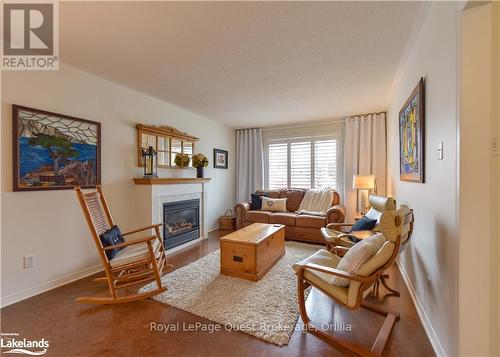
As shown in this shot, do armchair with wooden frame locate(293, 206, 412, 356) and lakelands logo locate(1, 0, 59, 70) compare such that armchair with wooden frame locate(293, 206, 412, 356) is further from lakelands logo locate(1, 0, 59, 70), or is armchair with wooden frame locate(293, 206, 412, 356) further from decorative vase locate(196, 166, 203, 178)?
decorative vase locate(196, 166, 203, 178)

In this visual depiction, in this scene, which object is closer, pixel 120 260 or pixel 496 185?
pixel 496 185

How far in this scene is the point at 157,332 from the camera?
169cm

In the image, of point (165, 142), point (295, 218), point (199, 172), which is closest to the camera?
point (165, 142)

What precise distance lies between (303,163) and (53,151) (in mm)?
4381

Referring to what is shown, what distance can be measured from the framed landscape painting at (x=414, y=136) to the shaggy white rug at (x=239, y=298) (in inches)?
64.5

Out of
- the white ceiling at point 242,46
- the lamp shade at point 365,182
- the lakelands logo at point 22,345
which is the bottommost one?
the lakelands logo at point 22,345

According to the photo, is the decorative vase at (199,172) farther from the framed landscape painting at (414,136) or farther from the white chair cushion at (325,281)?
the framed landscape painting at (414,136)

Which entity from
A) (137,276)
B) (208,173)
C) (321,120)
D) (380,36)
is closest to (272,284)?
(137,276)

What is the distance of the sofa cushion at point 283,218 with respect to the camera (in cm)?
412

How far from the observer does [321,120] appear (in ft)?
16.1

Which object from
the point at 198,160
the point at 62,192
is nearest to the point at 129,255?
the point at 62,192

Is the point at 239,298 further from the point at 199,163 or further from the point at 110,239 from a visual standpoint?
the point at 199,163

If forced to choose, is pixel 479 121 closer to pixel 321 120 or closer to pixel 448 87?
pixel 448 87

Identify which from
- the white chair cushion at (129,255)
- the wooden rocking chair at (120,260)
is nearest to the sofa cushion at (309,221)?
the wooden rocking chair at (120,260)
